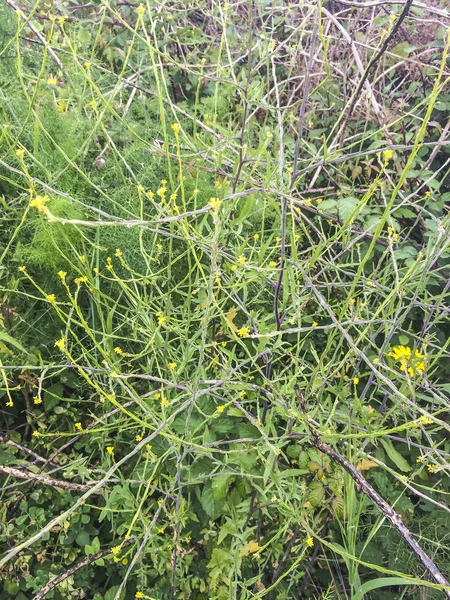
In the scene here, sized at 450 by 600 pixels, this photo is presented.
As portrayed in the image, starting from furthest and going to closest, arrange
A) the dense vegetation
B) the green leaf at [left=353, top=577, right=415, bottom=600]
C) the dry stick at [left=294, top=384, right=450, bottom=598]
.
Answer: the dense vegetation, the green leaf at [left=353, top=577, right=415, bottom=600], the dry stick at [left=294, top=384, right=450, bottom=598]

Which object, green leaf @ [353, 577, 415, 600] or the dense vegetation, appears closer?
green leaf @ [353, 577, 415, 600]

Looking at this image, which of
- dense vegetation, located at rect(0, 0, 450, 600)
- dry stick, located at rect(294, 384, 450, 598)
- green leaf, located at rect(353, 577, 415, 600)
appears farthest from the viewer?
dense vegetation, located at rect(0, 0, 450, 600)

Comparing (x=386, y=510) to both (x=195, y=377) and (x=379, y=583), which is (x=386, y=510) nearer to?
(x=379, y=583)

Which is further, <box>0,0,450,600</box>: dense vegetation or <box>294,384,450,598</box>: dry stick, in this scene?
<box>0,0,450,600</box>: dense vegetation

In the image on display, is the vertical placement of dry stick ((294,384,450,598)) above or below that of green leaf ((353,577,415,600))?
above

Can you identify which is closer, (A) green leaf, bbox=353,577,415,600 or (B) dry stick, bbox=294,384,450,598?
(B) dry stick, bbox=294,384,450,598

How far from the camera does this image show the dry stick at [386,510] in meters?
0.68

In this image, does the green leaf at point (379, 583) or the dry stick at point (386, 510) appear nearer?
the dry stick at point (386, 510)

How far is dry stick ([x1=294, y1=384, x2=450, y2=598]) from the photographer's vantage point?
683 millimetres

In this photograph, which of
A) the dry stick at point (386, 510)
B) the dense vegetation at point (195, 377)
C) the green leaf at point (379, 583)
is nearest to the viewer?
the dry stick at point (386, 510)

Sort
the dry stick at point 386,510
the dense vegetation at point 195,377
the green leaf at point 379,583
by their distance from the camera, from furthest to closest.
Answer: the dense vegetation at point 195,377, the green leaf at point 379,583, the dry stick at point 386,510

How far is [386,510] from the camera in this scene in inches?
30.9

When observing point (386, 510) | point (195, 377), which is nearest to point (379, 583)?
point (386, 510)

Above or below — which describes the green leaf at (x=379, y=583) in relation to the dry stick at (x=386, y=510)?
below
